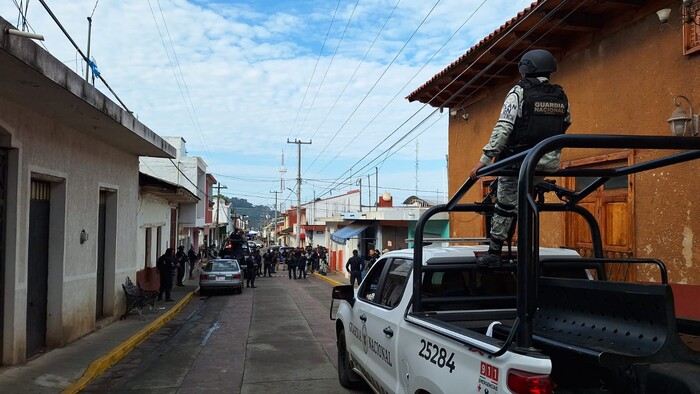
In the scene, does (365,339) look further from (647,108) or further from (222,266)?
(222,266)

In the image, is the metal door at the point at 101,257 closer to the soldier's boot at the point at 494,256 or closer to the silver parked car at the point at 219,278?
the silver parked car at the point at 219,278

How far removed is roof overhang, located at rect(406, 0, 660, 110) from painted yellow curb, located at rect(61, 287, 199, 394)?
8.37 metres

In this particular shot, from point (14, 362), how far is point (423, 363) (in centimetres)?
650

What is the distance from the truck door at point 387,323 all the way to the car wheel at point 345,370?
1.20m

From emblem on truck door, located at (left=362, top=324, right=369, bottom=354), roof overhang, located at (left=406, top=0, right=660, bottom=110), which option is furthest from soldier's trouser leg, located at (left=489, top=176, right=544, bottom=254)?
roof overhang, located at (left=406, top=0, right=660, bottom=110)

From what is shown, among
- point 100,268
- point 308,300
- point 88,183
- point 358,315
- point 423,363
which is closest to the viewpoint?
point 423,363

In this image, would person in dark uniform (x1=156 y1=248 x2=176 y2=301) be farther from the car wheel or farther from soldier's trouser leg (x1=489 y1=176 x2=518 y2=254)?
soldier's trouser leg (x1=489 y1=176 x2=518 y2=254)

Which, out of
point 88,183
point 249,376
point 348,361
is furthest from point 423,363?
point 88,183

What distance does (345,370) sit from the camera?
6461 mm

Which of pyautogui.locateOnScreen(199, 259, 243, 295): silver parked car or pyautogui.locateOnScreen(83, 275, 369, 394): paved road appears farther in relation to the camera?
pyautogui.locateOnScreen(199, 259, 243, 295): silver parked car

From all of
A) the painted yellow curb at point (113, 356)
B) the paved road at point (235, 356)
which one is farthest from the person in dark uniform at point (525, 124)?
the painted yellow curb at point (113, 356)

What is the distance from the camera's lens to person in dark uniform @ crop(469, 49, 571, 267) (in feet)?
11.7

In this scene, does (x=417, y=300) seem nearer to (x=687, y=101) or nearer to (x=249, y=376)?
A: (x=249, y=376)

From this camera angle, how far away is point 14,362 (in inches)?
292
